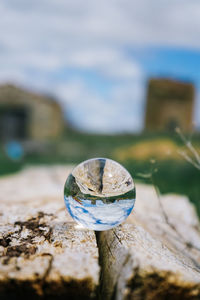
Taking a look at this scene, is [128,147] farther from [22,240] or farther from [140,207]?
[22,240]

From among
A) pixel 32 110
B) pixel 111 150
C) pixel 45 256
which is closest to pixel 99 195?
pixel 45 256

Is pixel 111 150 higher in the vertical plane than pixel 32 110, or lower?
lower

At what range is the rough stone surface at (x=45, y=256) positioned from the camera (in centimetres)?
133

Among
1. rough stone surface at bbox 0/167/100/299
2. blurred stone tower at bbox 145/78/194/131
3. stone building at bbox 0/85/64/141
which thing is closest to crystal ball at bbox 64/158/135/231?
rough stone surface at bbox 0/167/100/299

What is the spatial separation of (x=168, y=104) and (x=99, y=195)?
17.1 metres

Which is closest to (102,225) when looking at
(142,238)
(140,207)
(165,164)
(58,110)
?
(142,238)

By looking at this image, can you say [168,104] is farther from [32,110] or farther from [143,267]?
[143,267]

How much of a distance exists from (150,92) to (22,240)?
17124mm

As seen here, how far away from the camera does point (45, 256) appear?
1.50 meters

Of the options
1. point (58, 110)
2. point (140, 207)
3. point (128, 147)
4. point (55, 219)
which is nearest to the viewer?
point (55, 219)

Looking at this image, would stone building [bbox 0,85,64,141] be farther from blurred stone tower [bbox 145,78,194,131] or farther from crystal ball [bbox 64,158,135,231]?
crystal ball [bbox 64,158,135,231]

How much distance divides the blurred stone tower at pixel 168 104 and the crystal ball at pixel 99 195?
53.3ft

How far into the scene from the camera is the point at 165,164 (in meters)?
7.70

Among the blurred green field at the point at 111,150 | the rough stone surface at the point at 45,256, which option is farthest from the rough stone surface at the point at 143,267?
the blurred green field at the point at 111,150
